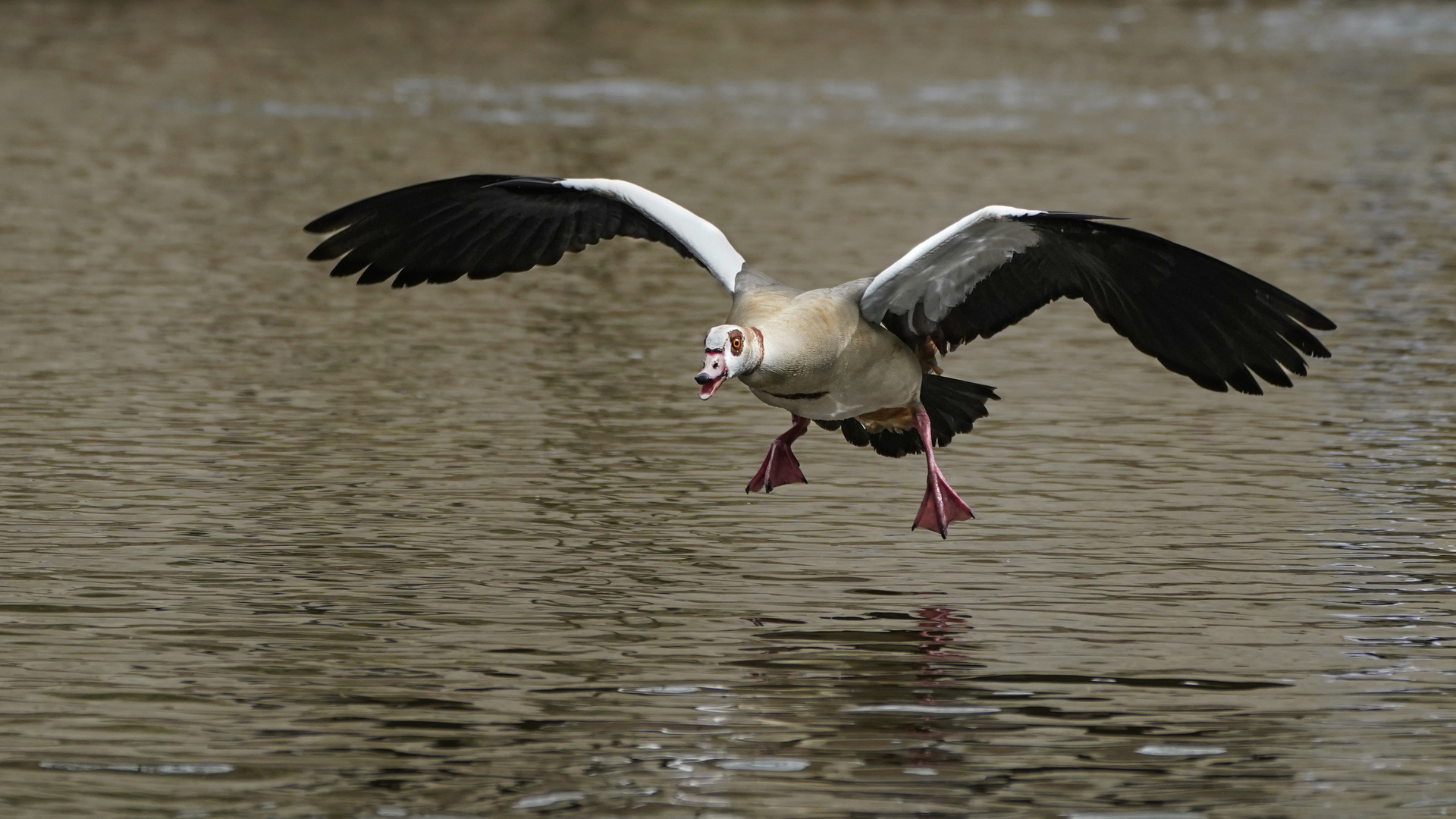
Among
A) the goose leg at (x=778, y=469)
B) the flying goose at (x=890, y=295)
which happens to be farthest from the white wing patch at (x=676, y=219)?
the goose leg at (x=778, y=469)

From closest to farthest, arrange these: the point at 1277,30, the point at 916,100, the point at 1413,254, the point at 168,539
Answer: the point at 168,539 < the point at 1413,254 < the point at 916,100 < the point at 1277,30

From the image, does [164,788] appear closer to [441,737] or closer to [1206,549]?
[441,737]

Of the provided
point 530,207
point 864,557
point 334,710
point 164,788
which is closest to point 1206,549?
point 864,557

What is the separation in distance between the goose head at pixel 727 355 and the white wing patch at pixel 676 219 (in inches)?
50.8

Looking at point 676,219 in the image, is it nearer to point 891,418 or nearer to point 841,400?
point 841,400

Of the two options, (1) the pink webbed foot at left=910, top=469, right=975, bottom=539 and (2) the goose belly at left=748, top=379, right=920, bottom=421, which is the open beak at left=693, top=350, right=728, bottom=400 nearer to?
(2) the goose belly at left=748, top=379, right=920, bottom=421

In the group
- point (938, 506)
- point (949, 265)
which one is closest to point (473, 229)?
point (949, 265)

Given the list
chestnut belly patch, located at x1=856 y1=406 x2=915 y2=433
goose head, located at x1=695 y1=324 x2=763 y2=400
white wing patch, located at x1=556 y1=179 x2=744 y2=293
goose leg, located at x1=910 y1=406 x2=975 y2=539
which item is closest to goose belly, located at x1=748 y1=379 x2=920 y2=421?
chestnut belly patch, located at x1=856 y1=406 x2=915 y2=433

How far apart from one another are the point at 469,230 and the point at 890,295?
2.26m

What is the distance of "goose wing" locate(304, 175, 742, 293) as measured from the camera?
10539 millimetres

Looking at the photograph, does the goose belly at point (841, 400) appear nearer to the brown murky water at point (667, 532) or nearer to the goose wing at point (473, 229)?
the brown murky water at point (667, 532)

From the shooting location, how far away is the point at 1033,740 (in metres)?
7.12

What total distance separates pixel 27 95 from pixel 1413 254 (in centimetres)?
1859

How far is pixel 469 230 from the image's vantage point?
424 inches
